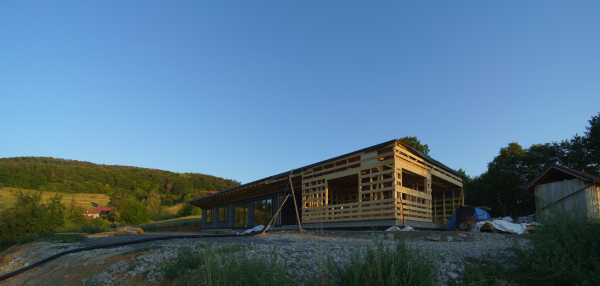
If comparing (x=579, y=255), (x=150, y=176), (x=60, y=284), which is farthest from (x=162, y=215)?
(x=579, y=255)

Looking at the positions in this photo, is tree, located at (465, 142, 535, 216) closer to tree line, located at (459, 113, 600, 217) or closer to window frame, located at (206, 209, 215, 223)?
tree line, located at (459, 113, 600, 217)

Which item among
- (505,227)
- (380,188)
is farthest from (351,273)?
(380,188)

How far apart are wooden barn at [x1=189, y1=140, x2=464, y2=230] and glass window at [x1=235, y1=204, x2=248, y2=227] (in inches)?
2.7

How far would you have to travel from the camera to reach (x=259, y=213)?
21391 millimetres

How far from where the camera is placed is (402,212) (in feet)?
40.7

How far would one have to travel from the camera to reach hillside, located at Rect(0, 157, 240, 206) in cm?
7044

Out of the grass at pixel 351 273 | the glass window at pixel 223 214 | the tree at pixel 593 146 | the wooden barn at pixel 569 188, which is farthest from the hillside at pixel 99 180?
the grass at pixel 351 273

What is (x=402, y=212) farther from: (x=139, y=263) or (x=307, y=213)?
(x=139, y=263)

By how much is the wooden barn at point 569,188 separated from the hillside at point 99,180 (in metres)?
68.6

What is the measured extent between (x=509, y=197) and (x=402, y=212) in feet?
59.6

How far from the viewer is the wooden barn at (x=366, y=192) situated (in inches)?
500

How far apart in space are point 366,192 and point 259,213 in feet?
32.8

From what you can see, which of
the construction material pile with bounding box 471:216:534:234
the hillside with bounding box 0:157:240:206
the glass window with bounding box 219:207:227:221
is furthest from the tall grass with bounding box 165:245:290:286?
the hillside with bounding box 0:157:240:206

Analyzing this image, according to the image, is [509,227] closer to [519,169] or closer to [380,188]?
[380,188]
